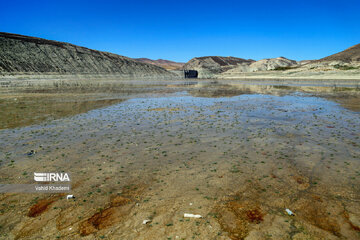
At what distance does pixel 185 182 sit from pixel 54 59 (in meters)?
121

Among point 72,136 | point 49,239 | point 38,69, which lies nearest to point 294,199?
point 49,239

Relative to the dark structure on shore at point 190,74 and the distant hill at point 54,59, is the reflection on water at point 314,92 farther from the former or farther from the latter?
the dark structure on shore at point 190,74

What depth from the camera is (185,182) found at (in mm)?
6902

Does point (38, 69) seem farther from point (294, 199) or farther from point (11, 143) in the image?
point (294, 199)

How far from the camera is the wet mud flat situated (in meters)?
4.84

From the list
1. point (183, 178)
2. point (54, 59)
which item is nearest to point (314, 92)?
point (183, 178)

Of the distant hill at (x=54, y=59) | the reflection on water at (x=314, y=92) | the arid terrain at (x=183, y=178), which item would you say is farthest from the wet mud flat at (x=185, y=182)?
the distant hill at (x=54, y=59)

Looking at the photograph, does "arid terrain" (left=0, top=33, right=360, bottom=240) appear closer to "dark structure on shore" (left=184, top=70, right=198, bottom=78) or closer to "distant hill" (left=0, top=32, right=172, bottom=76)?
"distant hill" (left=0, top=32, right=172, bottom=76)

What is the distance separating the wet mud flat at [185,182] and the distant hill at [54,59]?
97.4 m

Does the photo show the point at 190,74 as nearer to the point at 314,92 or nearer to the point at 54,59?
the point at 54,59

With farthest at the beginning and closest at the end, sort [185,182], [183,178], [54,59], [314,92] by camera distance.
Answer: [54,59]
[314,92]
[183,178]
[185,182]

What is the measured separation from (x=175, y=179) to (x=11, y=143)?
912 centimetres

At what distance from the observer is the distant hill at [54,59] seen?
297ft

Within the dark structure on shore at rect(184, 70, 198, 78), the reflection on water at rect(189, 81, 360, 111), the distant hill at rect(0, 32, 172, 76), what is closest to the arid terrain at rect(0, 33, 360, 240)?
the reflection on water at rect(189, 81, 360, 111)
